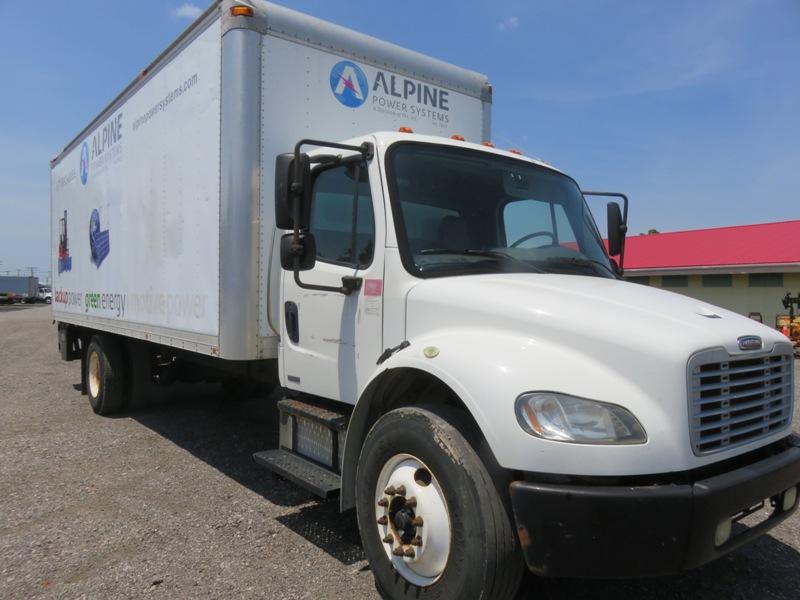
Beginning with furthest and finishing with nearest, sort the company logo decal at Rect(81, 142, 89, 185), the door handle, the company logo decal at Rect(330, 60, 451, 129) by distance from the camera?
the company logo decal at Rect(81, 142, 89, 185)
the company logo decal at Rect(330, 60, 451, 129)
the door handle

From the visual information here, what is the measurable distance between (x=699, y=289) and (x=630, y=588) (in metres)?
22.9

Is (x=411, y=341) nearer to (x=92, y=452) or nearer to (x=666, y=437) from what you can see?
(x=666, y=437)

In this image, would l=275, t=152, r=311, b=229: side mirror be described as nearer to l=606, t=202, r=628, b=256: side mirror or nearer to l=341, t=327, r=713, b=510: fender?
l=341, t=327, r=713, b=510: fender

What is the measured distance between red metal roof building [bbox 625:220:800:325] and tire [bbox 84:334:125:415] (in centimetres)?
1924

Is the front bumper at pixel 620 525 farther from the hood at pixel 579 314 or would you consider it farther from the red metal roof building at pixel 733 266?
the red metal roof building at pixel 733 266

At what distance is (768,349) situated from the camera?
9.24ft

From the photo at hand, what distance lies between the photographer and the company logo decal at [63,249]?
8.68 meters

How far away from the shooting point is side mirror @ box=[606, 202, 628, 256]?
4.63 metres

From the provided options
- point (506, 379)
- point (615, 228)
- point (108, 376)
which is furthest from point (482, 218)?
point (108, 376)

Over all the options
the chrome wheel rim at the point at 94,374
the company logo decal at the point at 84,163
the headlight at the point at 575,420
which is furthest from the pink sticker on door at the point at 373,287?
the company logo decal at the point at 84,163

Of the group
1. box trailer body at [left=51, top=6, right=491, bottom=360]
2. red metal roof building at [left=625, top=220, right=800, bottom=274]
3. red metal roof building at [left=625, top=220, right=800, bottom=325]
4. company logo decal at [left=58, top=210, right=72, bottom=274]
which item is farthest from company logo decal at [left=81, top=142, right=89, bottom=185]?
red metal roof building at [left=625, top=220, right=800, bottom=274]

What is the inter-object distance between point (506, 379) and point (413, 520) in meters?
0.84

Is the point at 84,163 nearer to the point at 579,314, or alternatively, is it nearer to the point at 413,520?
the point at 413,520

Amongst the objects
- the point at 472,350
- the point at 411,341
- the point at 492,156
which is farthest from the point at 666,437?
the point at 492,156
